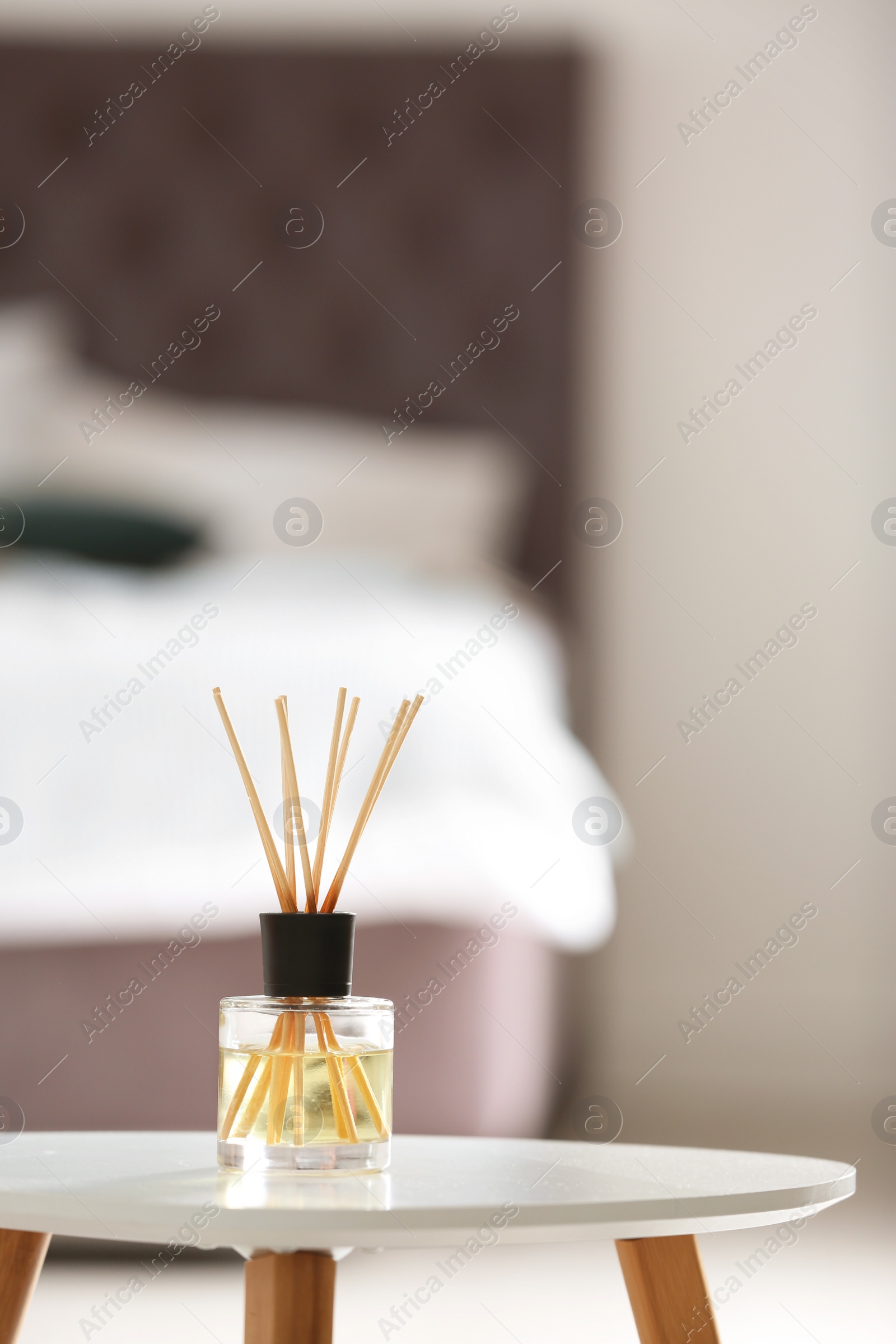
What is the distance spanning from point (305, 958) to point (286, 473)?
2076 millimetres

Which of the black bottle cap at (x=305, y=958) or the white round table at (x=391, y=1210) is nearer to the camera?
the white round table at (x=391, y=1210)

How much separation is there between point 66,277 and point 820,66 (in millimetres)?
1755

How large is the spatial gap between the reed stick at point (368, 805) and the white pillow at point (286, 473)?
5.33 ft

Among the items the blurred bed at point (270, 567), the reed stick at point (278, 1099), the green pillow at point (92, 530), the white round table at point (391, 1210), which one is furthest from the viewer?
the green pillow at point (92, 530)

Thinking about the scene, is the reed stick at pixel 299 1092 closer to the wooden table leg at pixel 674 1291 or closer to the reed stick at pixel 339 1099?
the reed stick at pixel 339 1099

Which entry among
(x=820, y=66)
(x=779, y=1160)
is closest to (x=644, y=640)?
(x=820, y=66)

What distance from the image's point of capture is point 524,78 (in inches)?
105

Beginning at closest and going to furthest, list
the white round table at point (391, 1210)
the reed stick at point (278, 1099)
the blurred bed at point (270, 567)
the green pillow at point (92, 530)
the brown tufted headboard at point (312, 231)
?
1. the white round table at point (391, 1210)
2. the reed stick at point (278, 1099)
3. the blurred bed at point (270, 567)
4. the green pillow at point (92, 530)
5. the brown tufted headboard at point (312, 231)

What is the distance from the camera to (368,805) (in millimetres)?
664

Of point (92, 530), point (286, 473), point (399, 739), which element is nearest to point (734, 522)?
point (286, 473)

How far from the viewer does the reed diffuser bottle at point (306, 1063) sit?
22.5 inches

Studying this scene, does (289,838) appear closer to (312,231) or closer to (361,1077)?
(361,1077)

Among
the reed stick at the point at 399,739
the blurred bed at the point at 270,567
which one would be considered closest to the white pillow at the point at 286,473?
the blurred bed at the point at 270,567

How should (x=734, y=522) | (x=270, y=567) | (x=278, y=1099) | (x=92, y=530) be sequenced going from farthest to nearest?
(x=734, y=522) → (x=270, y=567) → (x=92, y=530) → (x=278, y=1099)
